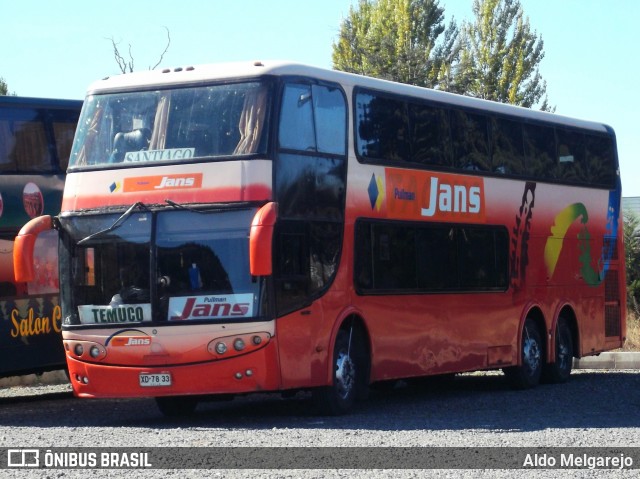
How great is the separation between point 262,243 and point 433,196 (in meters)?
5.38

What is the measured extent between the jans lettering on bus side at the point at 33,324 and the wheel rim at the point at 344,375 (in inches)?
177

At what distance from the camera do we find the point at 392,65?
63.8 m

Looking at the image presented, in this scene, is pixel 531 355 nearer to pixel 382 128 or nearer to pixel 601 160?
pixel 601 160

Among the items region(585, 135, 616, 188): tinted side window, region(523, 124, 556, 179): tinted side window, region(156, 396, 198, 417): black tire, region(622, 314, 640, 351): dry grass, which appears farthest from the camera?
region(622, 314, 640, 351): dry grass

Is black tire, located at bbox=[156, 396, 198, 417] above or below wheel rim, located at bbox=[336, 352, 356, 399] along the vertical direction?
below

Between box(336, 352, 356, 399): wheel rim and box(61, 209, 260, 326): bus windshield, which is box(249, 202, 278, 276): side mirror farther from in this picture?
box(336, 352, 356, 399): wheel rim

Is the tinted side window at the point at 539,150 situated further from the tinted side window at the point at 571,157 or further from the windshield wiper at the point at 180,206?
the windshield wiper at the point at 180,206

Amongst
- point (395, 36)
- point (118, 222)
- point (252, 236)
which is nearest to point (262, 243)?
point (252, 236)

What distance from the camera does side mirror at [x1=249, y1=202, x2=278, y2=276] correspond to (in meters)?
14.8

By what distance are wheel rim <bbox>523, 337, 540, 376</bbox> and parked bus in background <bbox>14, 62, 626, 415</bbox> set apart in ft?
10.2

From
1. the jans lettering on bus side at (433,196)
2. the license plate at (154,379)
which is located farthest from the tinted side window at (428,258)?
the license plate at (154,379)

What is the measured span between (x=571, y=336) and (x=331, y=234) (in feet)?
29.1

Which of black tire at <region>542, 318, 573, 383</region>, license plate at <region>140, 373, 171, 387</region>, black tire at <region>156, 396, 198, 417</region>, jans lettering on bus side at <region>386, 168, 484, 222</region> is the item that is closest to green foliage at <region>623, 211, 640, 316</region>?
black tire at <region>542, 318, 573, 383</region>

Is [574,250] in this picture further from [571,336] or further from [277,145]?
[277,145]
